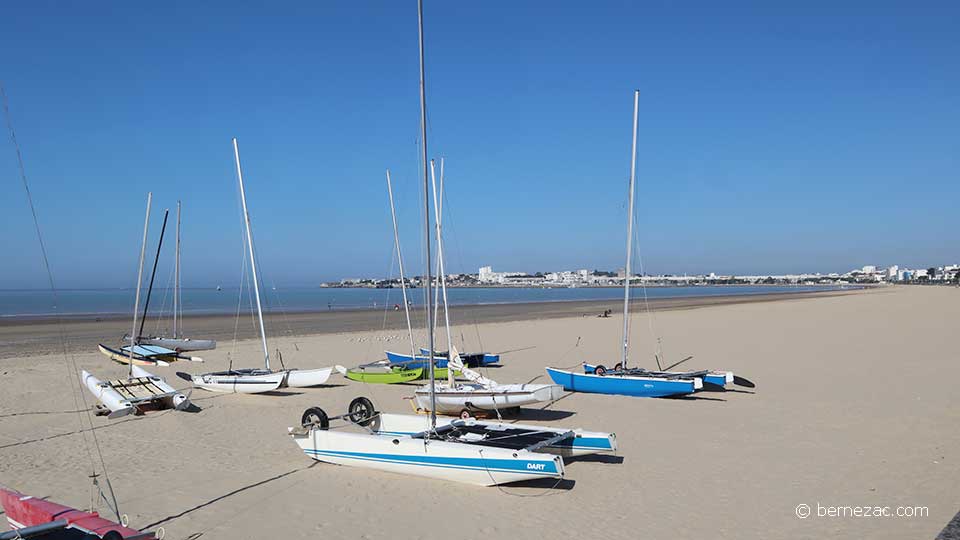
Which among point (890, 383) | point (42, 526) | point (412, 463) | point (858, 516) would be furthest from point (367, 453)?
point (890, 383)

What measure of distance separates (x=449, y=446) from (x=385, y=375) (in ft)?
32.7

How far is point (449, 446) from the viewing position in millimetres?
10062

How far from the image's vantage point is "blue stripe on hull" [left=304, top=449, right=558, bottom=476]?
9.36 metres

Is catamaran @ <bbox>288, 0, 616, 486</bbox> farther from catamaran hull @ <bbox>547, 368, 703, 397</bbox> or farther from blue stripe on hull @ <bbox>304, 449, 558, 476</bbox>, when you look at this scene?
catamaran hull @ <bbox>547, 368, 703, 397</bbox>

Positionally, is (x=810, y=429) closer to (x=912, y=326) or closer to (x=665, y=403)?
(x=665, y=403)

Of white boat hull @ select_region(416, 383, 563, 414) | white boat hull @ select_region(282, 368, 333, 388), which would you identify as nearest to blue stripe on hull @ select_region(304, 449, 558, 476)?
white boat hull @ select_region(416, 383, 563, 414)

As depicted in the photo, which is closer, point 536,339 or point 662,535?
point 662,535

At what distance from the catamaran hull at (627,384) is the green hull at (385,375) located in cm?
423

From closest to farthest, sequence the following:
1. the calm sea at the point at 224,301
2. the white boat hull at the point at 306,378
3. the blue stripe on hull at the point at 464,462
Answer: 1. the blue stripe on hull at the point at 464,462
2. the white boat hull at the point at 306,378
3. the calm sea at the point at 224,301

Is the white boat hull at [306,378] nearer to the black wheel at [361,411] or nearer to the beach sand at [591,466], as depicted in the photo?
the beach sand at [591,466]

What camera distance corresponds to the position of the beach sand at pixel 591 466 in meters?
8.41

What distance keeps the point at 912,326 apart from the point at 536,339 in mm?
21156

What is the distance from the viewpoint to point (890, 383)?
18281 millimetres

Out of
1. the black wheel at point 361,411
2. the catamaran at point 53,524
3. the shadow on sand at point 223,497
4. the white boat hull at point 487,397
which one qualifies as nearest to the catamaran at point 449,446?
the black wheel at point 361,411
